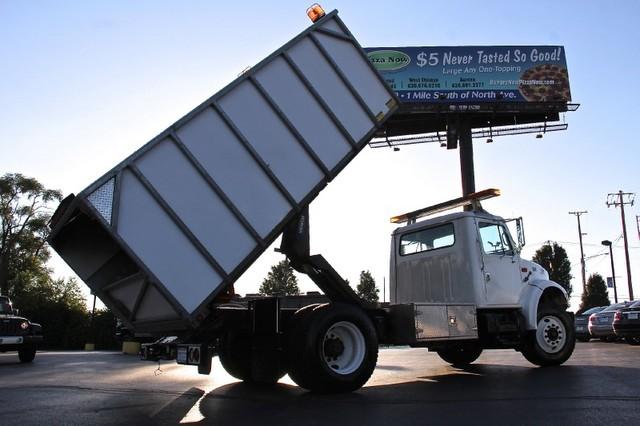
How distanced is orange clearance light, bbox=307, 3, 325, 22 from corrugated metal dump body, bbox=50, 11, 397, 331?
0.13 meters

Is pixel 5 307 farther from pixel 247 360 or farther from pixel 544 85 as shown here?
pixel 544 85

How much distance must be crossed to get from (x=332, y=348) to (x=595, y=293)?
44598 millimetres

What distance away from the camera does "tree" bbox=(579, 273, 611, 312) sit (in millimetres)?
44594

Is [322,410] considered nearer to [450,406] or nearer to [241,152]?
[450,406]

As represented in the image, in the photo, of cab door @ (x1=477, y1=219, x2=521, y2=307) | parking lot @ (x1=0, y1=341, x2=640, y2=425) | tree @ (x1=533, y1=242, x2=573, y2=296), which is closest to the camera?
parking lot @ (x1=0, y1=341, x2=640, y2=425)

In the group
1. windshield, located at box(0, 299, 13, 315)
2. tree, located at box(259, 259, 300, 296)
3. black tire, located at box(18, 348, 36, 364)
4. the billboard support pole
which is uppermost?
the billboard support pole

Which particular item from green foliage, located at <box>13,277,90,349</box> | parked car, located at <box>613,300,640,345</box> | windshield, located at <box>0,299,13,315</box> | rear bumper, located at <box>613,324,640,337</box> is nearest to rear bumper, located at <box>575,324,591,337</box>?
parked car, located at <box>613,300,640,345</box>

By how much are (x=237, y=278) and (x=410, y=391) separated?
2.69 meters

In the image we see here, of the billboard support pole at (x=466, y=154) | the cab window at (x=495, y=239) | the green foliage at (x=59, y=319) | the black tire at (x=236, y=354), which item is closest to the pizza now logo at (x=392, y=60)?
the billboard support pole at (x=466, y=154)

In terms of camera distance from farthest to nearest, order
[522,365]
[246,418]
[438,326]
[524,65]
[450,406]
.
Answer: [524,65] → [522,365] → [438,326] → [450,406] → [246,418]

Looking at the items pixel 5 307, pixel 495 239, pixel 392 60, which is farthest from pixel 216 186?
pixel 392 60

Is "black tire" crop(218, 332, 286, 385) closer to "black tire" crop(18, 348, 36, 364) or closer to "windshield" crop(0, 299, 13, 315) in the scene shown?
"black tire" crop(18, 348, 36, 364)

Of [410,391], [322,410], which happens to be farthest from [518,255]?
[322,410]

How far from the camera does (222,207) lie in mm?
6230
